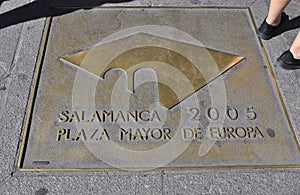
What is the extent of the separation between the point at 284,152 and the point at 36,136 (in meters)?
1.52

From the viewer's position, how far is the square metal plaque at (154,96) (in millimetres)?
2215

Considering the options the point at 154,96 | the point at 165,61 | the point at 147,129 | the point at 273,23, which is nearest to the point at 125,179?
the point at 147,129

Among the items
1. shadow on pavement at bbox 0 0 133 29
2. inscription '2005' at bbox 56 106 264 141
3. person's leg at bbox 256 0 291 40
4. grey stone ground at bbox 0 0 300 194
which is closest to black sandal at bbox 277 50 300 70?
person's leg at bbox 256 0 291 40

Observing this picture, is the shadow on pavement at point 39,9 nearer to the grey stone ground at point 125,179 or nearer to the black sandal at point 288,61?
the grey stone ground at point 125,179

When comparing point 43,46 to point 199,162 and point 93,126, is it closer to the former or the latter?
point 93,126

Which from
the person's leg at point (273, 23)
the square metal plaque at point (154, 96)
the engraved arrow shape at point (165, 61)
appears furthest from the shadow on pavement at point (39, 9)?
the person's leg at point (273, 23)

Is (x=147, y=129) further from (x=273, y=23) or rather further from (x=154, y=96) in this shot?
(x=273, y=23)

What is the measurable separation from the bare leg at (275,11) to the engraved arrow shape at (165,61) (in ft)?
1.33

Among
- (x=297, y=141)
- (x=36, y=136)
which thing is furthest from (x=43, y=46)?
(x=297, y=141)

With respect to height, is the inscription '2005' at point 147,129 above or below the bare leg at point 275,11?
below

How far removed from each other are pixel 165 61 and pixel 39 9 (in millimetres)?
1186

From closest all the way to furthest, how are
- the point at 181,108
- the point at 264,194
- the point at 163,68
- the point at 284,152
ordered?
the point at 264,194 → the point at 284,152 → the point at 181,108 → the point at 163,68

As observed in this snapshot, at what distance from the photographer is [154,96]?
8.15 feet

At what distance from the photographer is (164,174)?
2.16 m
